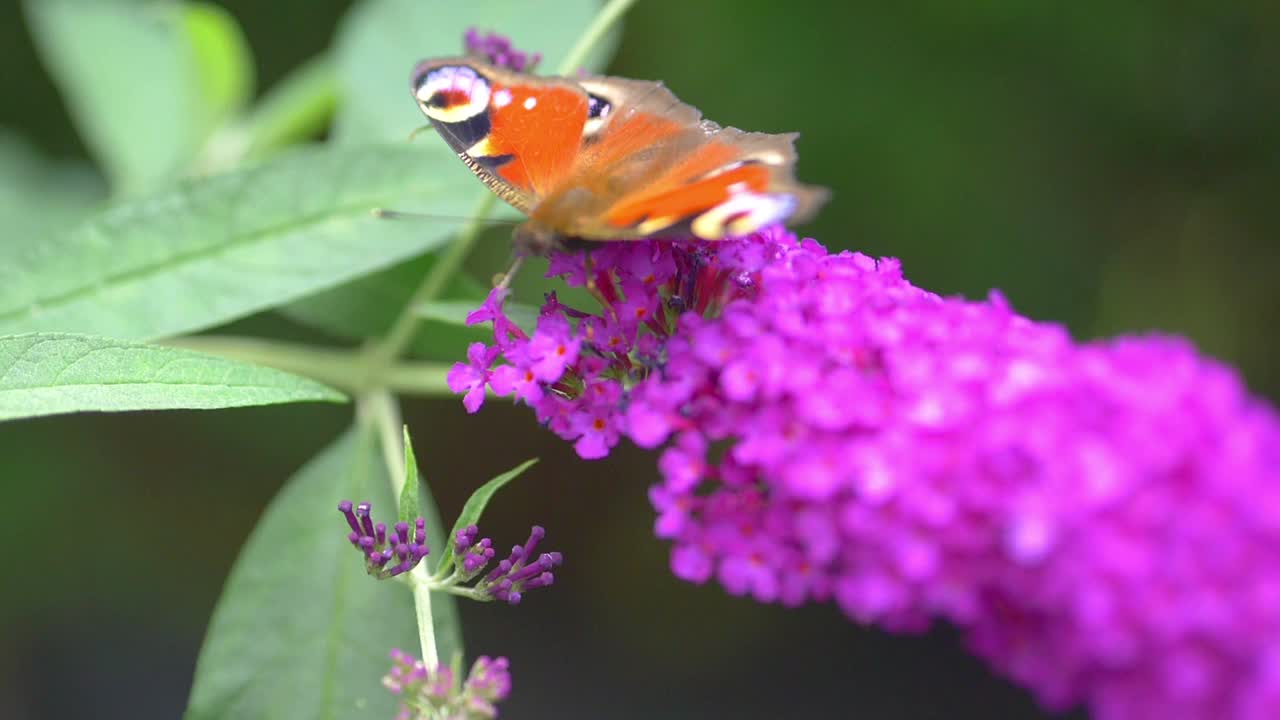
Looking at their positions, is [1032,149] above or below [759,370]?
above

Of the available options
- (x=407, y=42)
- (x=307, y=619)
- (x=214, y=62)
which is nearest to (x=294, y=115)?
(x=214, y=62)

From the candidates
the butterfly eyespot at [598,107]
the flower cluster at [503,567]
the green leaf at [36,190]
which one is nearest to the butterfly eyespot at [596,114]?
the butterfly eyespot at [598,107]

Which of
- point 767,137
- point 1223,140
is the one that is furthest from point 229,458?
point 1223,140

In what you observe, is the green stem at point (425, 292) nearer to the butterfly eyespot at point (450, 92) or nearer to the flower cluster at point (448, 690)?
the butterfly eyespot at point (450, 92)

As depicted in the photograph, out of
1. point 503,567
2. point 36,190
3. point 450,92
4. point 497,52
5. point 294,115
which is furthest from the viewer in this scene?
point 36,190

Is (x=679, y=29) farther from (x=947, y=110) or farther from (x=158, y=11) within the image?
(x=158, y=11)

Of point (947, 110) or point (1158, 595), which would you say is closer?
point (1158, 595)

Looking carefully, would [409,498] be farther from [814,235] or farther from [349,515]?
[814,235]
